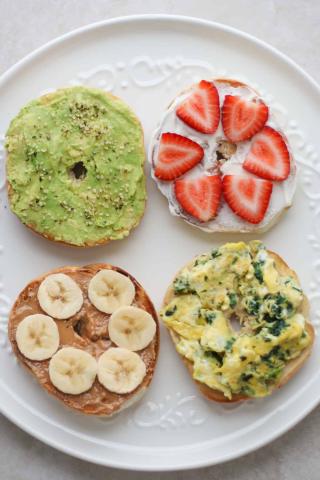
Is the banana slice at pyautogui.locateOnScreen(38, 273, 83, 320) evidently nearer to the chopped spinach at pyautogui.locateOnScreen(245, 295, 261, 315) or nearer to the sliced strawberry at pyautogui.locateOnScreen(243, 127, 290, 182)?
the chopped spinach at pyautogui.locateOnScreen(245, 295, 261, 315)

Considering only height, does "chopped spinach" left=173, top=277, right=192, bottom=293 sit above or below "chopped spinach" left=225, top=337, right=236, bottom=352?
above

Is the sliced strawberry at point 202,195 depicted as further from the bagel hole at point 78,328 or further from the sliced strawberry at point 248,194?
the bagel hole at point 78,328

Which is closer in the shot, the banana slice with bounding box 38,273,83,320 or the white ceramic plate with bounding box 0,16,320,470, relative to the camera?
the banana slice with bounding box 38,273,83,320

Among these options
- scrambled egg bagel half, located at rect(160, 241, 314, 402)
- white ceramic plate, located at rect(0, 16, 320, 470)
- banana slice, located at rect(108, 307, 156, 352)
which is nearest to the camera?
scrambled egg bagel half, located at rect(160, 241, 314, 402)

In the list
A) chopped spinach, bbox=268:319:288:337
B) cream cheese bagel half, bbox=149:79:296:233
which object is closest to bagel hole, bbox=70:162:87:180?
cream cheese bagel half, bbox=149:79:296:233

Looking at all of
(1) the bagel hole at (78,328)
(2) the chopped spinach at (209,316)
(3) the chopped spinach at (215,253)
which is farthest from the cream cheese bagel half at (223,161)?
(1) the bagel hole at (78,328)

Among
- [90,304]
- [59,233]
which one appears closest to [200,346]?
[90,304]

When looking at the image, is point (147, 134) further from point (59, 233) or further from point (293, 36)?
point (293, 36)
